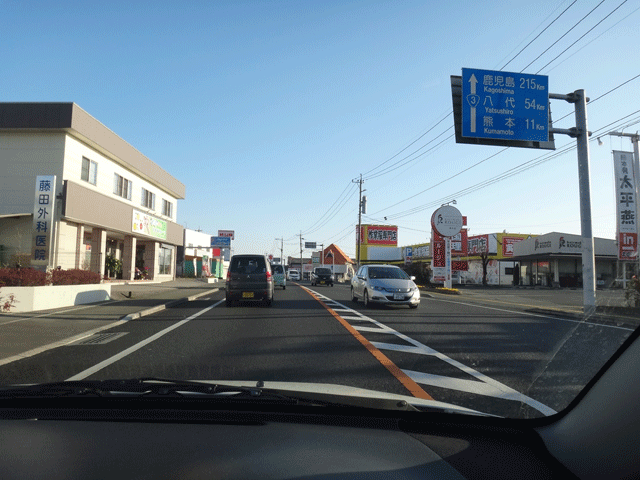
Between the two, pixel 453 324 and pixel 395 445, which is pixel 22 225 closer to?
pixel 453 324

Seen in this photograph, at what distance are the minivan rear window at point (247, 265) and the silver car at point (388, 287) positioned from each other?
147 inches

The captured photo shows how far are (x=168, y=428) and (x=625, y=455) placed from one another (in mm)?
1974

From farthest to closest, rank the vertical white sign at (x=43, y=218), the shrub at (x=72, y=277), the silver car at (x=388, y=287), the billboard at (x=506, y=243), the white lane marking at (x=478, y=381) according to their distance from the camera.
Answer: the billboard at (x=506, y=243), the vertical white sign at (x=43, y=218), the shrub at (x=72, y=277), the silver car at (x=388, y=287), the white lane marking at (x=478, y=381)

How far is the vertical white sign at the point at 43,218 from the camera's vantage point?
1936 cm

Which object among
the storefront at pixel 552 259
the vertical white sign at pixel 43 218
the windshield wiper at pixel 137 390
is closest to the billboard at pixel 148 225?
A: the vertical white sign at pixel 43 218

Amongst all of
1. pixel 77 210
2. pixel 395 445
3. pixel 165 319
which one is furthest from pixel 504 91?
pixel 77 210

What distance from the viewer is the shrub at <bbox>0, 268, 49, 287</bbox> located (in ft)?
45.5

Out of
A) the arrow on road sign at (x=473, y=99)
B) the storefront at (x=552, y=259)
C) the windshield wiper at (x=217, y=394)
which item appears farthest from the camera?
the storefront at (x=552, y=259)

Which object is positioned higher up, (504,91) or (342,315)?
(504,91)

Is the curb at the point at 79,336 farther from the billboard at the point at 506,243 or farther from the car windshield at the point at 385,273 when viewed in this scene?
the billboard at the point at 506,243

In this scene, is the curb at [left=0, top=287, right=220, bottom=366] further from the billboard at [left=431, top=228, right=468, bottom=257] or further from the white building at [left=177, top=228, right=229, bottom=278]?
the billboard at [left=431, top=228, right=468, bottom=257]

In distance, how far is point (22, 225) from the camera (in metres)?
23.7

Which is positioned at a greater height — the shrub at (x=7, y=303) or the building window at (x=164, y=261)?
the building window at (x=164, y=261)

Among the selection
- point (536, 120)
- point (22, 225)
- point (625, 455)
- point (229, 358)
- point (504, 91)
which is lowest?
point (229, 358)
